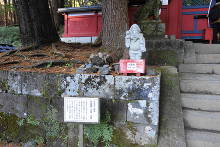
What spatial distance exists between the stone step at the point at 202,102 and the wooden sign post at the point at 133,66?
3.64 ft

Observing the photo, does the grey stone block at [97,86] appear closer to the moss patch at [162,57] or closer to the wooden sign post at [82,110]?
the wooden sign post at [82,110]

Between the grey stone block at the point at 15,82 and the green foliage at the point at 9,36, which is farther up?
the green foliage at the point at 9,36

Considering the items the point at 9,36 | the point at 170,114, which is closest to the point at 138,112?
the point at 170,114

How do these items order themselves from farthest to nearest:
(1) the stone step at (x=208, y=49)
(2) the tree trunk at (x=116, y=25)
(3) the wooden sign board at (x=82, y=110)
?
(1) the stone step at (x=208, y=49), (2) the tree trunk at (x=116, y=25), (3) the wooden sign board at (x=82, y=110)

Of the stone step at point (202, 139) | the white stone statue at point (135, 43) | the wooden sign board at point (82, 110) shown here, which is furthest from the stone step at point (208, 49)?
the wooden sign board at point (82, 110)

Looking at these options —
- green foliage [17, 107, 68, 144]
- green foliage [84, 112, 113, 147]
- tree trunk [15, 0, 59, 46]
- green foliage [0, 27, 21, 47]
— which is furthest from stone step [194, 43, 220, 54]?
green foliage [0, 27, 21, 47]

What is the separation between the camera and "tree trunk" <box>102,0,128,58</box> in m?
3.79

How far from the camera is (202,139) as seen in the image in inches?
103

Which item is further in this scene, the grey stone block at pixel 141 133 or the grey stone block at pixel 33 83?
the grey stone block at pixel 33 83

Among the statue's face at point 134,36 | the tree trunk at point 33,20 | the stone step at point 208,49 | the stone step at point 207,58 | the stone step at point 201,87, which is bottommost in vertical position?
the stone step at point 201,87

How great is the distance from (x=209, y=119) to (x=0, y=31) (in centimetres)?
1090

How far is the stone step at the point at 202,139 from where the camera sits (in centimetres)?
257

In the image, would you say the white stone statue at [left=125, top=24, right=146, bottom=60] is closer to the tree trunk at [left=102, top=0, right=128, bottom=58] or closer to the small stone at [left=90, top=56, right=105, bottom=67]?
the small stone at [left=90, top=56, right=105, bottom=67]

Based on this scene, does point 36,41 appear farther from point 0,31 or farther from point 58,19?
point 0,31
